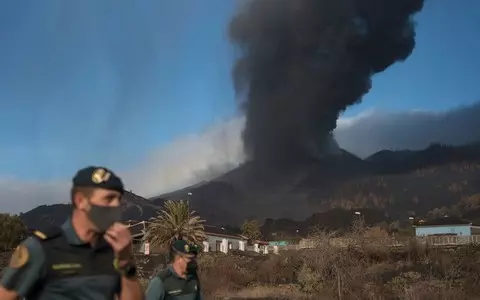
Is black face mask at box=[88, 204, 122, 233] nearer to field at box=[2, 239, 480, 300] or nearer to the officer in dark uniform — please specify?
the officer in dark uniform

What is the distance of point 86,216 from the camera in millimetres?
2312

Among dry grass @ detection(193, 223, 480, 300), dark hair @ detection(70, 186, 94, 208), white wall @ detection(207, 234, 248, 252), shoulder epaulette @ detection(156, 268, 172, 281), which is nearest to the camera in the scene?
dark hair @ detection(70, 186, 94, 208)

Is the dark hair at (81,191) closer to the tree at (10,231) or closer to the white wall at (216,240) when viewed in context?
the tree at (10,231)

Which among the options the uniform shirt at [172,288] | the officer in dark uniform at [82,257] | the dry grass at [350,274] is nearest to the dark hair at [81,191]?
the officer in dark uniform at [82,257]

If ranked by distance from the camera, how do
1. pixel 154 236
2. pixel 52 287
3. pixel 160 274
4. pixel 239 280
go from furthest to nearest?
1. pixel 154 236
2. pixel 239 280
3. pixel 160 274
4. pixel 52 287

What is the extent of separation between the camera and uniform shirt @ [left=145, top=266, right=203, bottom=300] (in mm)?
4277

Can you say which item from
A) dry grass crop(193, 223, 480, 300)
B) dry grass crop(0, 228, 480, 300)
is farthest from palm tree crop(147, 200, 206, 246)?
dry grass crop(193, 223, 480, 300)

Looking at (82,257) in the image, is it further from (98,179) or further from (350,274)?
(350,274)

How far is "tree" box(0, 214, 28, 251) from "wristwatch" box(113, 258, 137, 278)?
47175mm

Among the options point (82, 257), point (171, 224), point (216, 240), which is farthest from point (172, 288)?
point (216, 240)

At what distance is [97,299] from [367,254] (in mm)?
30324

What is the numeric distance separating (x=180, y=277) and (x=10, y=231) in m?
48.1

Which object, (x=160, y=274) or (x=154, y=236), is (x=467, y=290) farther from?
(x=154, y=236)

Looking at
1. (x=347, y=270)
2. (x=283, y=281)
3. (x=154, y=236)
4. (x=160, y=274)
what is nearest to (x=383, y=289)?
(x=347, y=270)
